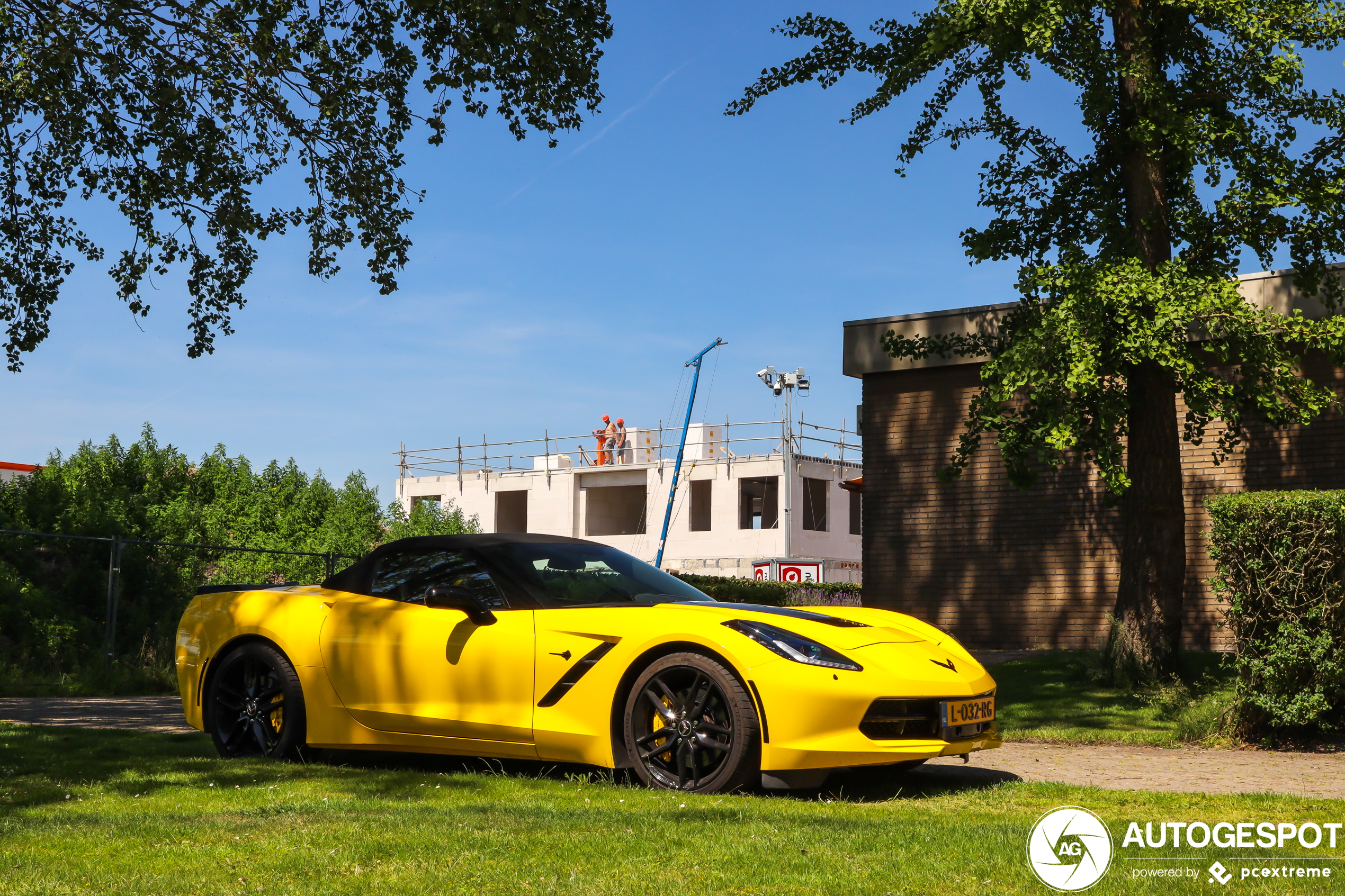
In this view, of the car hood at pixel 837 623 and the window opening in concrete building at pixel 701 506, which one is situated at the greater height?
the window opening in concrete building at pixel 701 506

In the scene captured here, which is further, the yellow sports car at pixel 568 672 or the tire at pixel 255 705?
the tire at pixel 255 705

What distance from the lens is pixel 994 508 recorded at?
57.6 feet

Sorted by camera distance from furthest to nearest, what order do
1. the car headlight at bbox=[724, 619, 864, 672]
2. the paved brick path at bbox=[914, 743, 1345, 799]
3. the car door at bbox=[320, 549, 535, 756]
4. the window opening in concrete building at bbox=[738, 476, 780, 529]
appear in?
1. the window opening in concrete building at bbox=[738, 476, 780, 529]
2. the paved brick path at bbox=[914, 743, 1345, 799]
3. the car door at bbox=[320, 549, 535, 756]
4. the car headlight at bbox=[724, 619, 864, 672]

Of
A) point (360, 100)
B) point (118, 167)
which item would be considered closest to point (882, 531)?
point (360, 100)

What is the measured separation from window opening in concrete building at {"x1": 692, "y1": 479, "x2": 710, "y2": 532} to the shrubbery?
1089cm

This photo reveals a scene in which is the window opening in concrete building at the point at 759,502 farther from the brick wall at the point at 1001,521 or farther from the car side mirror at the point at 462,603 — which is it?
the car side mirror at the point at 462,603

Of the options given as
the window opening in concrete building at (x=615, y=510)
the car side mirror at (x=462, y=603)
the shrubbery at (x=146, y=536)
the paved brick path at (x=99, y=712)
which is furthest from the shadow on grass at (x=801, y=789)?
the window opening in concrete building at (x=615, y=510)

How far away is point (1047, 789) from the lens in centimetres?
592

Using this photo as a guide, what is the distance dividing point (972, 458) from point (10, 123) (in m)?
13.1

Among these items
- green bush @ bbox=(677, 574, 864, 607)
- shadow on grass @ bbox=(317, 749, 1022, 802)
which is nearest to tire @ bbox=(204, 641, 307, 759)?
shadow on grass @ bbox=(317, 749, 1022, 802)

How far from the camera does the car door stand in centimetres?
616

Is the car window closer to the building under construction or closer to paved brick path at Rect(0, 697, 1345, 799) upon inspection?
paved brick path at Rect(0, 697, 1345, 799)

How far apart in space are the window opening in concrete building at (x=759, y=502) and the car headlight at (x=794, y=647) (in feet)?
141

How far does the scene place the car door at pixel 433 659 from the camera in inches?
243
